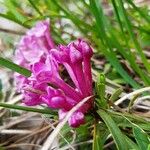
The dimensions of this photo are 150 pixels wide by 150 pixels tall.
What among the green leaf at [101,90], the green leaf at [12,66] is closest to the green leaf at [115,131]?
the green leaf at [101,90]

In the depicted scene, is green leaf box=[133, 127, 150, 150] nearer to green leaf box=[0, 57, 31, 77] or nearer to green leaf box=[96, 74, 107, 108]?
green leaf box=[96, 74, 107, 108]

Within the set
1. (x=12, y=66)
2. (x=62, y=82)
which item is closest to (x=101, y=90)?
(x=62, y=82)

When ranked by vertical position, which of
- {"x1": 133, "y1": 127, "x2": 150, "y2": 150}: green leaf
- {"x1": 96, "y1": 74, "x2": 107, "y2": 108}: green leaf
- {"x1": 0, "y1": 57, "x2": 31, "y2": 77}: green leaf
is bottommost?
{"x1": 133, "y1": 127, "x2": 150, "y2": 150}: green leaf

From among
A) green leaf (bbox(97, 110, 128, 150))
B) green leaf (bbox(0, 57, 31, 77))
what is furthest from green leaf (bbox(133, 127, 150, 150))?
green leaf (bbox(0, 57, 31, 77))

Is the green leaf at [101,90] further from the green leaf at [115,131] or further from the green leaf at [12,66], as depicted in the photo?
the green leaf at [12,66]

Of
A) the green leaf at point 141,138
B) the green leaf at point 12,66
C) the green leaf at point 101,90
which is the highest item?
the green leaf at point 12,66

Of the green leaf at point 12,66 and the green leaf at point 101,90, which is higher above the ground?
the green leaf at point 12,66
